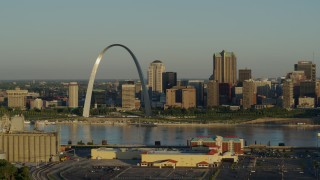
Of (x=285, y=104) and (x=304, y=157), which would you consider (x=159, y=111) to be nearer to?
(x=285, y=104)

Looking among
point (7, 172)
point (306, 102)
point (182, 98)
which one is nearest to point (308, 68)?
point (306, 102)

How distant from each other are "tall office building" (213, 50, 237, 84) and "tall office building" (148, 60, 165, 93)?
182 inches

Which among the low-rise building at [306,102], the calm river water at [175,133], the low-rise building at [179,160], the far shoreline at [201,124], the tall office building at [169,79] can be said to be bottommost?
the low-rise building at [179,160]

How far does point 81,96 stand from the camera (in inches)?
2712

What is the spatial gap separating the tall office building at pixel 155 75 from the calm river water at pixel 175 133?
94.9 ft

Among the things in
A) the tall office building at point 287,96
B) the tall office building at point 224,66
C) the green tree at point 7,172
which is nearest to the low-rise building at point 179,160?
the green tree at point 7,172

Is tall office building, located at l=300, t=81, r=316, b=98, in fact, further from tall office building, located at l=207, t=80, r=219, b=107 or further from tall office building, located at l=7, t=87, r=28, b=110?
tall office building, located at l=7, t=87, r=28, b=110

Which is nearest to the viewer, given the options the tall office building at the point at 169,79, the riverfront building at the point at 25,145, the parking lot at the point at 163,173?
the parking lot at the point at 163,173

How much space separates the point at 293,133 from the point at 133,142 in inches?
336

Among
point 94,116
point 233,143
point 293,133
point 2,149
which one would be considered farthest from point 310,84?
point 2,149

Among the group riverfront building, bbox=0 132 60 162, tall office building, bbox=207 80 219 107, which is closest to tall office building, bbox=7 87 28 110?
tall office building, bbox=207 80 219 107

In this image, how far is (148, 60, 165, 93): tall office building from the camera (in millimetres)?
70500

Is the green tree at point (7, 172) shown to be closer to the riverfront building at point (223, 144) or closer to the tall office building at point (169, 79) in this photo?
the riverfront building at point (223, 144)

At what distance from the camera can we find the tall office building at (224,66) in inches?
2773
